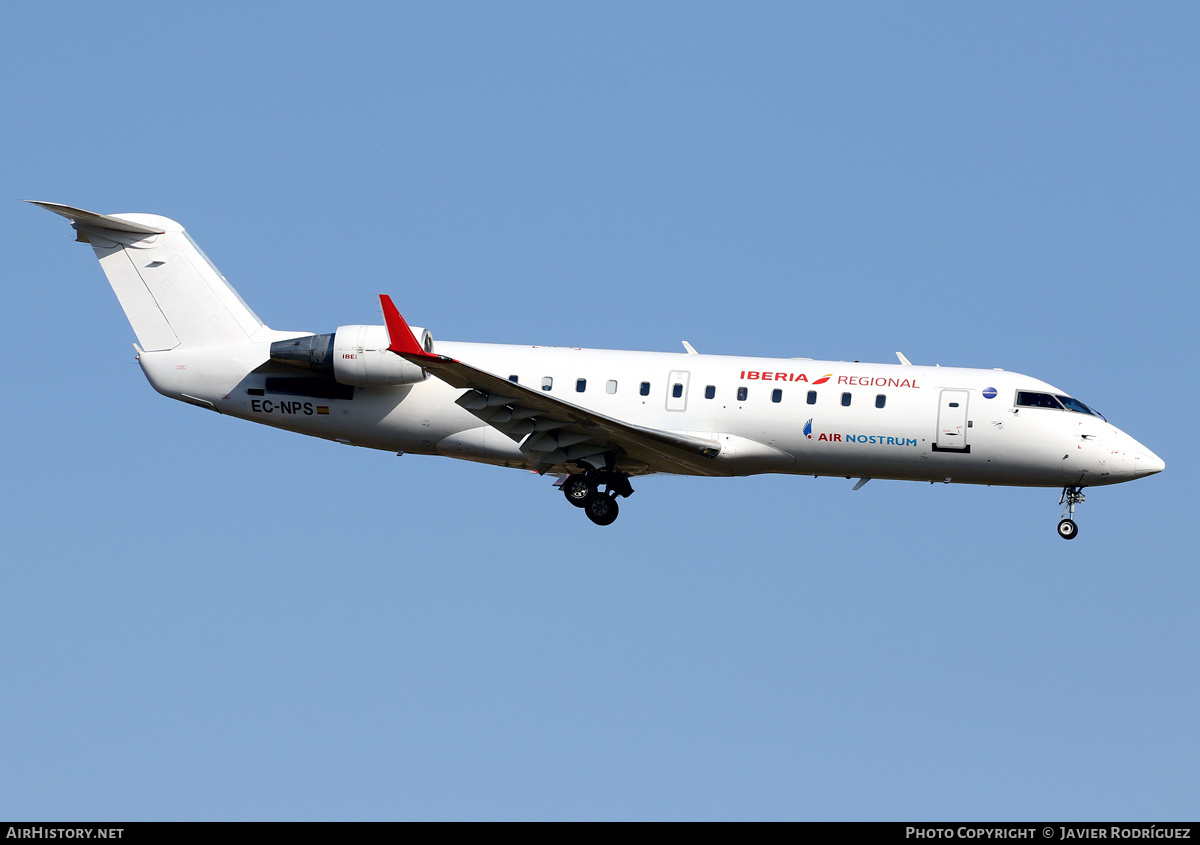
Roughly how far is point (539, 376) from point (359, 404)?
3.50 m

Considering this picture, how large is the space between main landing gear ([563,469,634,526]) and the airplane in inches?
1.1

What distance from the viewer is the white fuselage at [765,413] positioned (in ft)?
87.6

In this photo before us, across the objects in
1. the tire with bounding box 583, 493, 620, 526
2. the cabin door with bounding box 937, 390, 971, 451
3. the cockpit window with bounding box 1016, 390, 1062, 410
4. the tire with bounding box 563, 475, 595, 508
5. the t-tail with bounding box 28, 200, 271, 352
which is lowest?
the tire with bounding box 583, 493, 620, 526

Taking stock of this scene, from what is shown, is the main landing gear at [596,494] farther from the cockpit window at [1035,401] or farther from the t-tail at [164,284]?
the cockpit window at [1035,401]

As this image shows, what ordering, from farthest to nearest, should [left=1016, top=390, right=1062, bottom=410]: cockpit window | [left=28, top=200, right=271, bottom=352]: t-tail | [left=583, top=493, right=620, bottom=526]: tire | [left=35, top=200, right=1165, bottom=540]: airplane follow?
[left=28, top=200, right=271, bottom=352]: t-tail → [left=583, top=493, right=620, bottom=526]: tire → [left=1016, top=390, right=1062, bottom=410]: cockpit window → [left=35, top=200, right=1165, bottom=540]: airplane

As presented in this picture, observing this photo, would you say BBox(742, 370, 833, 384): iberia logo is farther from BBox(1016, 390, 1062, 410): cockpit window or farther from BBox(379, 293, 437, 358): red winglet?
BBox(379, 293, 437, 358): red winglet

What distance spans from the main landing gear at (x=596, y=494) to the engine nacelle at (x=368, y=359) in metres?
3.63

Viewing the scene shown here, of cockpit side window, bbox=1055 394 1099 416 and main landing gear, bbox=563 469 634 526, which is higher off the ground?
cockpit side window, bbox=1055 394 1099 416

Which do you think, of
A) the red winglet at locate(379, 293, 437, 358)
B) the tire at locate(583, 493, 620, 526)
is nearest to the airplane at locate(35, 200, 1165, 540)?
the tire at locate(583, 493, 620, 526)

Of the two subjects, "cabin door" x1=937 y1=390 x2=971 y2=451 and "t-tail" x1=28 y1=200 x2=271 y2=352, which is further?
"t-tail" x1=28 y1=200 x2=271 y2=352

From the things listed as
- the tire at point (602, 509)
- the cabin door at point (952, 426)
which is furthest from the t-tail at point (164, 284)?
the cabin door at point (952, 426)

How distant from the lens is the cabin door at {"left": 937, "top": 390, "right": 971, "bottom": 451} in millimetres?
26672

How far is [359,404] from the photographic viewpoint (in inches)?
1088
